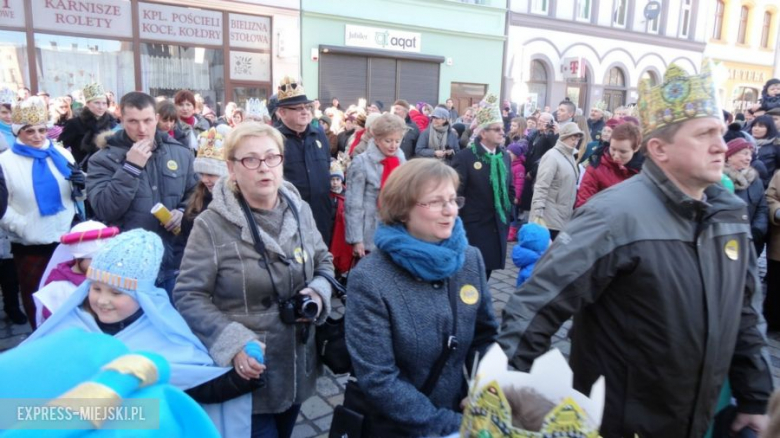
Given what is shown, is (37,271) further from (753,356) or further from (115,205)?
(753,356)

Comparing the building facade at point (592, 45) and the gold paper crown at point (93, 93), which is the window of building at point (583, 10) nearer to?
the building facade at point (592, 45)

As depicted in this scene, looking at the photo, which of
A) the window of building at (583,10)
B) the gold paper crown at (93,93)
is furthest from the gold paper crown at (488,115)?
the window of building at (583,10)

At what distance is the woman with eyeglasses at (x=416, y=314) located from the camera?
1.88m

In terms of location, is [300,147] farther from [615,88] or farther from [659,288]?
[615,88]

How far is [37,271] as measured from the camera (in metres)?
4.15

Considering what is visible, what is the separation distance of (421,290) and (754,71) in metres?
34.4

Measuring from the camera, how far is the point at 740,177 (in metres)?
5.00

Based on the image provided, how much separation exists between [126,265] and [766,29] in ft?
119

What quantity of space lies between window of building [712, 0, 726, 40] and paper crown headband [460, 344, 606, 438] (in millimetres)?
32342

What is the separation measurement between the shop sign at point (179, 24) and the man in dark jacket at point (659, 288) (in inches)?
570

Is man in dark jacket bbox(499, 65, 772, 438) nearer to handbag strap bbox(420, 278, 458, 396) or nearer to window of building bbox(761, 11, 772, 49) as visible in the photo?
handbag strap bbox(420, 278, 458, 396)

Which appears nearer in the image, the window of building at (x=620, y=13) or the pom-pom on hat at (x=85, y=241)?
the pom-pom on hat at (x=85, y=241)

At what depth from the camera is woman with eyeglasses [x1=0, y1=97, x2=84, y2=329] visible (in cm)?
402

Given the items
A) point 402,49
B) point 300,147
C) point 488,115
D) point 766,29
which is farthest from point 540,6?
point 300,147
